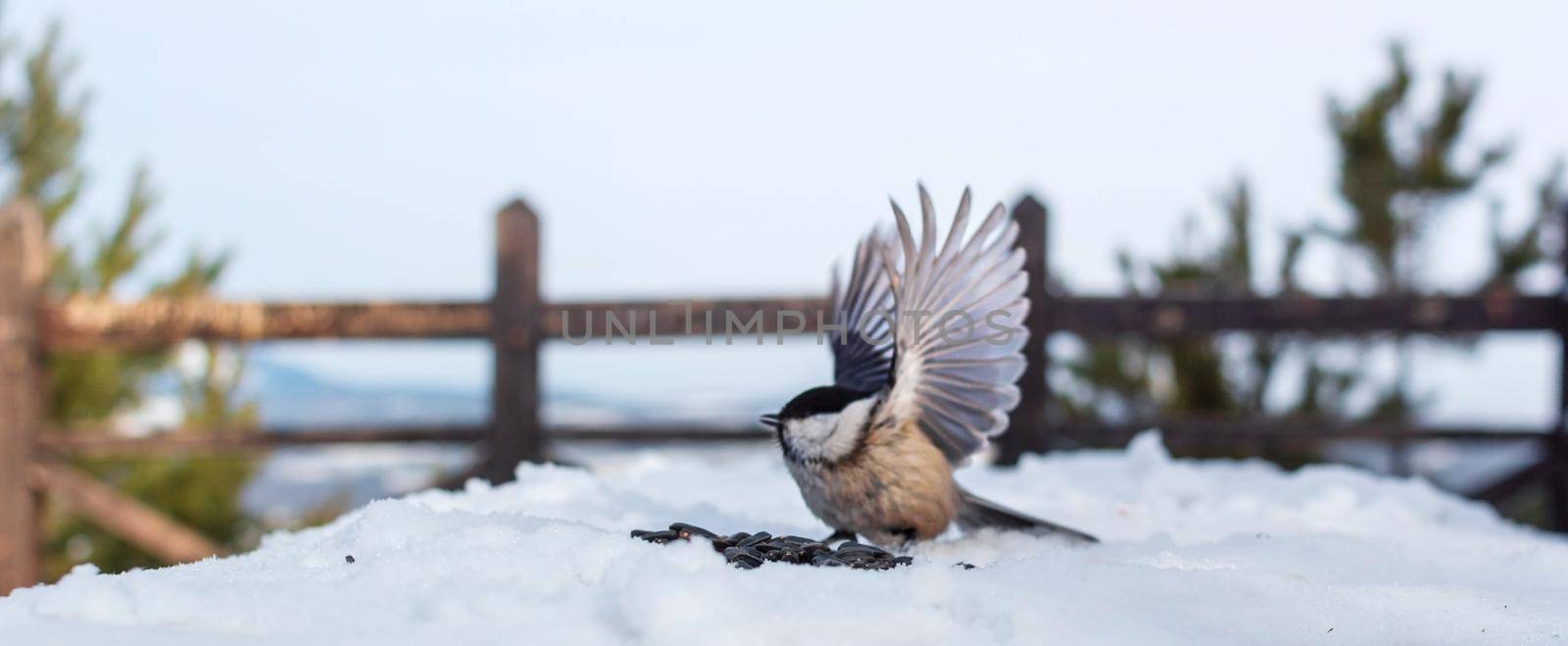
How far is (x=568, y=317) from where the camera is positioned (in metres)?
3.96

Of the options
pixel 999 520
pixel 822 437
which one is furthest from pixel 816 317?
pixel 822 437

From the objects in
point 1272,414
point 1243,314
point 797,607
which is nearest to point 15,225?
point 797,607

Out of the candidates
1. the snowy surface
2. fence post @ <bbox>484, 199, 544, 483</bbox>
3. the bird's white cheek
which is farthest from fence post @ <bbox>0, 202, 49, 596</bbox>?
the bird's white cheek

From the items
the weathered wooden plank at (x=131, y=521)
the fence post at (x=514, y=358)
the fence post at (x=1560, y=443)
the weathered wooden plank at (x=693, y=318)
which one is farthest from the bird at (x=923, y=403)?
the weathered wooden plank at (x=131, y=521)

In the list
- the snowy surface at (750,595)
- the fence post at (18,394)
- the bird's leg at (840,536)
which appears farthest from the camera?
the fence post at (18,394)

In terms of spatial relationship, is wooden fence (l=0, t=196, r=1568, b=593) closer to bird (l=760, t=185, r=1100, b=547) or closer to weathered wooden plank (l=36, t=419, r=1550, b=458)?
weathered wooden plank (l=36, t=419, r=1550, b=458)

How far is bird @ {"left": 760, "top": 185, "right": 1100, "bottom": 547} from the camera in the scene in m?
1.97

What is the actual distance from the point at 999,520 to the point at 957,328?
426mm

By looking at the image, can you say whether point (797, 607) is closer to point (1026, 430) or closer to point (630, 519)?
point (630, 519)

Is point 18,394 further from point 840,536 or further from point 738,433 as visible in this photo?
point 840,536

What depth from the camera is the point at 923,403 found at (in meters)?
2.12

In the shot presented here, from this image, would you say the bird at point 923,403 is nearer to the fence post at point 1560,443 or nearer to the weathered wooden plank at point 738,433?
the weathered wooden plank at point 738,433

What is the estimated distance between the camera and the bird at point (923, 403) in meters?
1.97

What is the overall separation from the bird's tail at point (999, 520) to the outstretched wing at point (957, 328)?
114 millimetres
